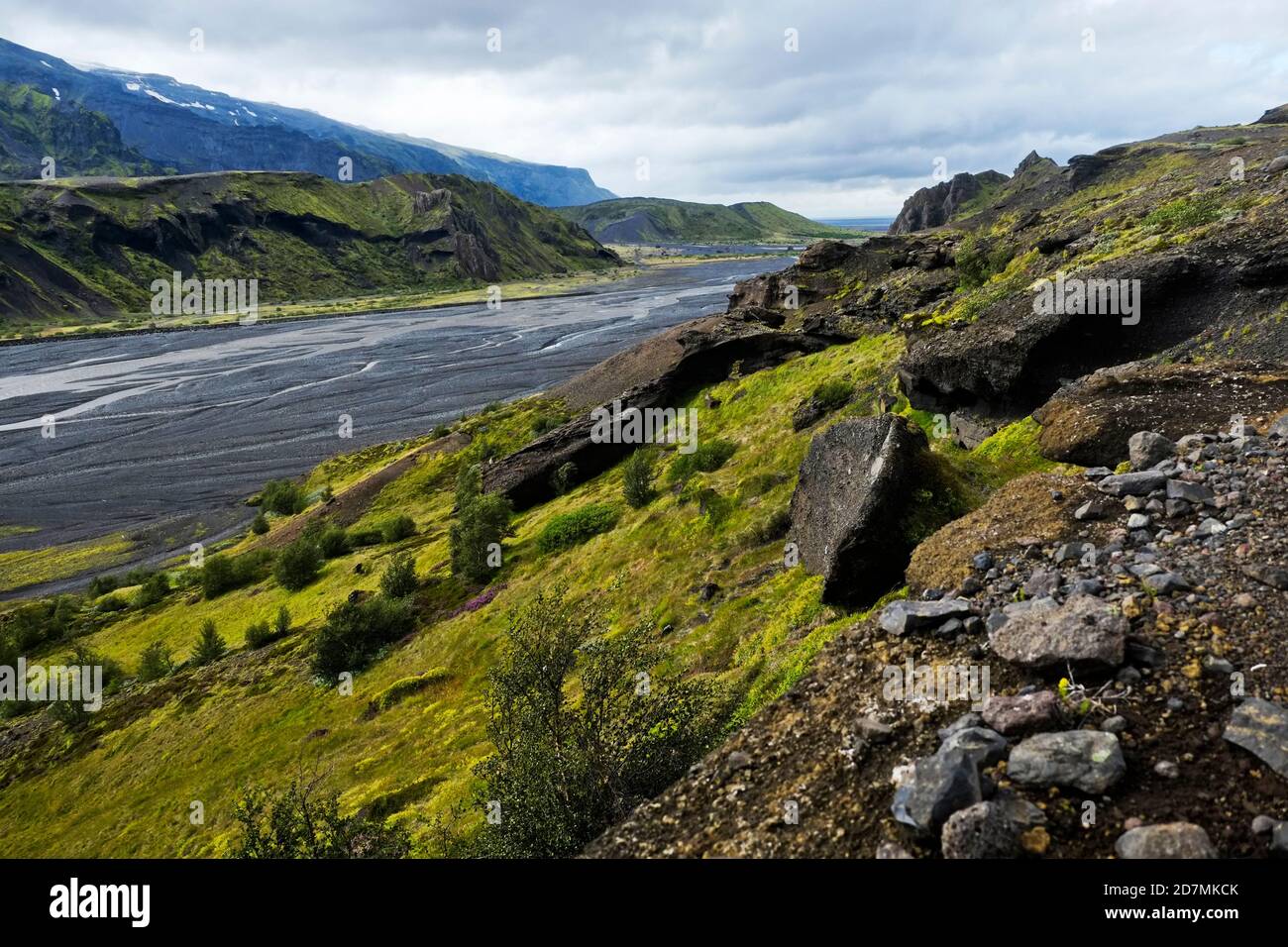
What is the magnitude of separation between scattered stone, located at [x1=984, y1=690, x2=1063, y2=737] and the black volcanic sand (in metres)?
64.4

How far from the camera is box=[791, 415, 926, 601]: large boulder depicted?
1203 cm

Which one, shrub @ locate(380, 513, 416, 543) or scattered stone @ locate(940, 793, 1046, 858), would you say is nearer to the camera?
scattered stone @ locate(940, 793, 1046, 858)

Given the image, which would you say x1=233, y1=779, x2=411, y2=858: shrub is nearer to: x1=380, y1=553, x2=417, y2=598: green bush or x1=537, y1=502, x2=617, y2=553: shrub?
x1=537, y1=502, x2=617, y2=553: shrub

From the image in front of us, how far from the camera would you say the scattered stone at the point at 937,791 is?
5320mm

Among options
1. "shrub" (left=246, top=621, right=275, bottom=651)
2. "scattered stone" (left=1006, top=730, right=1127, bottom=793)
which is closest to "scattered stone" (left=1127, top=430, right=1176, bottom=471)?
"scattered stone" (left=1006, top=730, right=1127, bottom=793)

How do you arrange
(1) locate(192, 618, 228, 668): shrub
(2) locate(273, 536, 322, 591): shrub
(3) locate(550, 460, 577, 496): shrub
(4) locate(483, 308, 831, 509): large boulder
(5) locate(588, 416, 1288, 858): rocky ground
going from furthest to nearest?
(4) locate(483, 308, 831, 509): large boulder < (3) locate(550, 460, 577, 496): shrub < (2) locate(273, 536, 322, 591): shrub < (1) locate(192, 618, 228, 668): shrub < (5) locate(588, 416, 1288, 858): rocky ground

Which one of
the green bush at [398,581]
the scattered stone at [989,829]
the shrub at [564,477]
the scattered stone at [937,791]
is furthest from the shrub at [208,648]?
the scattered stone at [989,829]

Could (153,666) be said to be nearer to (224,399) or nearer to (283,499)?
(283,499)

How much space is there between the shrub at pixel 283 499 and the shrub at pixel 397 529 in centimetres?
1813

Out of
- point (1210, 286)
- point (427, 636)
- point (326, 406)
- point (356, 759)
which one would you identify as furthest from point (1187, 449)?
point (326, 406)

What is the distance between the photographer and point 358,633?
26984 millimetres

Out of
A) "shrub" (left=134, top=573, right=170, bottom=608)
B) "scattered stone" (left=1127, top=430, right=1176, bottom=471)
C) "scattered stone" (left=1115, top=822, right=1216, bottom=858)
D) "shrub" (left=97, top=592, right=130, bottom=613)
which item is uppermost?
"scattered stone" (left=1127, top=430, right=1176, bottom=471)

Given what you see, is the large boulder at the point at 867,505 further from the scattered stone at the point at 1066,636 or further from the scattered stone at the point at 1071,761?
the scattered stone at the point at 1071,761
